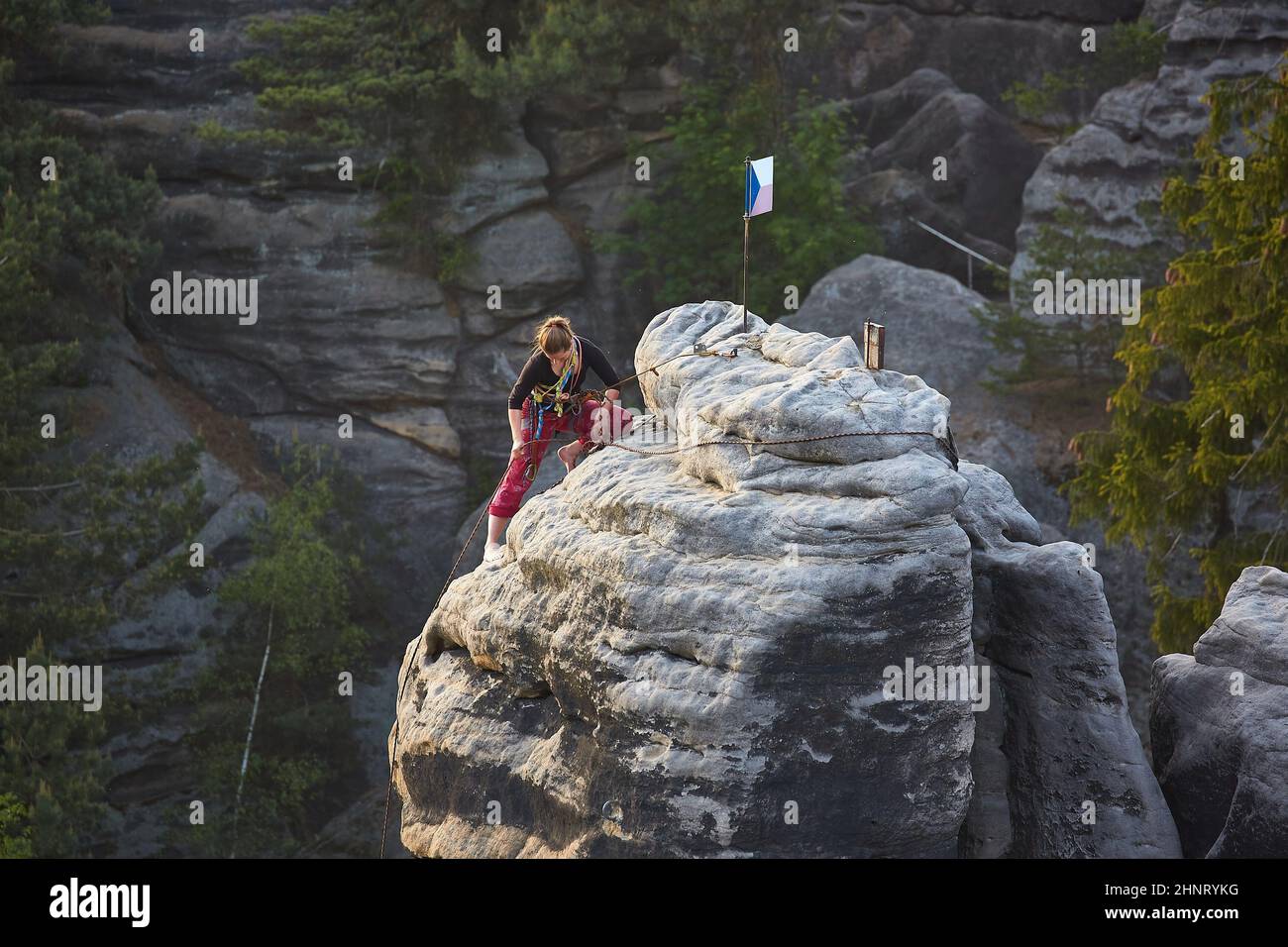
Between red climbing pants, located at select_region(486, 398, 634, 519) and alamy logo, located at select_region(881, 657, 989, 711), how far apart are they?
3.46m

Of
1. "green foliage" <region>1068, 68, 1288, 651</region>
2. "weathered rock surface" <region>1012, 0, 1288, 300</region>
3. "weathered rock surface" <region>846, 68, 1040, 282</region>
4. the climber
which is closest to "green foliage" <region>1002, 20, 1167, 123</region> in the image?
"weathered rock surface" <region>846, 68, 1040, 282</region>

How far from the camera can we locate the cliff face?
854cm

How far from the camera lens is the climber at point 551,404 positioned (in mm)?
11312

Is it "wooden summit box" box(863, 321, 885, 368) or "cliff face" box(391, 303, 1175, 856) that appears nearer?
"cliff face" box(391, 303, 1175, 856)

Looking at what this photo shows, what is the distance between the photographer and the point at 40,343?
70.1 feet

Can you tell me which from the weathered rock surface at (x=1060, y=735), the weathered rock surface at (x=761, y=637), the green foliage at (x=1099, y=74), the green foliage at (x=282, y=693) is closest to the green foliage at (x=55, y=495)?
the green foliage at (x=282, y=693)

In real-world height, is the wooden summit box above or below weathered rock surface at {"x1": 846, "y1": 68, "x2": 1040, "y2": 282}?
below

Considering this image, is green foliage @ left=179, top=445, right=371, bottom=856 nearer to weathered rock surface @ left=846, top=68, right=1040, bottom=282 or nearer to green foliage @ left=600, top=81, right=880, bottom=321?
green foliage @ left=600, top=81, right=880, bottom=321

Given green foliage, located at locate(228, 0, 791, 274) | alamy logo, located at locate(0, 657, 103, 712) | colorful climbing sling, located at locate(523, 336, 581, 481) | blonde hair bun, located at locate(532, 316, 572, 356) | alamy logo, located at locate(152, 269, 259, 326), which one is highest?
green foliage, located at locate(228, 0, 791, 274)

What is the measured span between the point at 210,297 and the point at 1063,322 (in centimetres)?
1618

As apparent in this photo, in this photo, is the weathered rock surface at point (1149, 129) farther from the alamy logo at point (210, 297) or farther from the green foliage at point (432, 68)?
the alamy logo at point (210, 297)

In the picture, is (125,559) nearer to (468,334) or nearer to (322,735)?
(322,735)

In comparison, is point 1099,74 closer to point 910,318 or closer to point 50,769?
point 910,318

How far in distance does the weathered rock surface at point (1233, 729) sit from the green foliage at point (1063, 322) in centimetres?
1285
